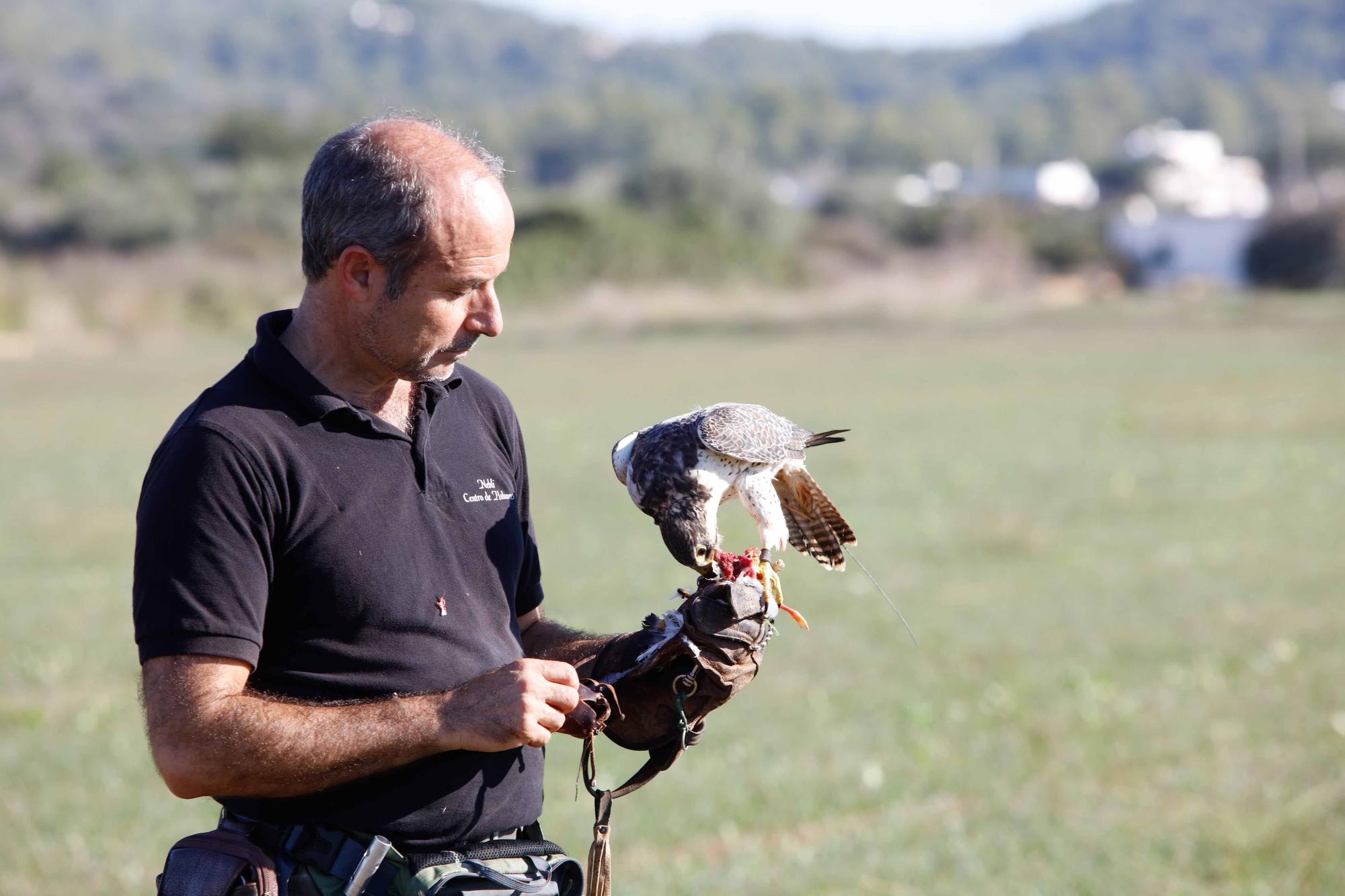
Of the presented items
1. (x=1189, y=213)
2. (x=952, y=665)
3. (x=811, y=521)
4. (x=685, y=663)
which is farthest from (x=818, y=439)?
(x=1189, y=213)

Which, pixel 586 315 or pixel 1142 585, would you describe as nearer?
pixel 1142 585

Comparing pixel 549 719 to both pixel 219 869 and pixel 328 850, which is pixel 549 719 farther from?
pixel 219 869

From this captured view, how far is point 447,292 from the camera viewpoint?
268 centimetres

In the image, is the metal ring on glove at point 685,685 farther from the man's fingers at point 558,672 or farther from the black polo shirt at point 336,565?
the man's fingers at point 558,672

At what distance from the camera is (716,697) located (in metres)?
3.09

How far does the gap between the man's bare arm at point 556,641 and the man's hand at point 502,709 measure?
593mm

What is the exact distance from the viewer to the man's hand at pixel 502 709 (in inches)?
98.4

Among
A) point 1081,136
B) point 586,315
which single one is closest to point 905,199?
point 586,315

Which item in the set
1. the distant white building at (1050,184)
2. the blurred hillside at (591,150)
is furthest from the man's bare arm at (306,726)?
the distant white building at (1050,184)

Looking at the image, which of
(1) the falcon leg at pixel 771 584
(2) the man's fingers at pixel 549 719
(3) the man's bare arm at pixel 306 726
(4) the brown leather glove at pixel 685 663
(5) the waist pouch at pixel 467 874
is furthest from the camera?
(1) the falcon leg at pixel 771 584

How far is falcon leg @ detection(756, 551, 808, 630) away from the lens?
3.16 metres

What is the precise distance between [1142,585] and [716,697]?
26.8ft

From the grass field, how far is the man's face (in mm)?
3175

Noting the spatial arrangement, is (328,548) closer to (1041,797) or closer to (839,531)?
(839,531)
